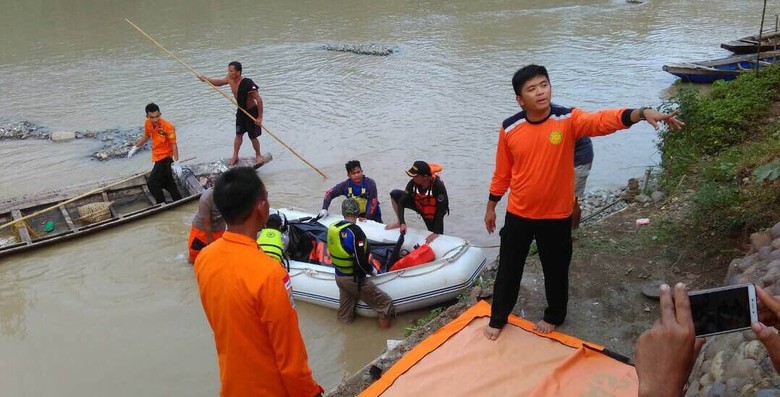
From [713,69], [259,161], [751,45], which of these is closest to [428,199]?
[259,161]

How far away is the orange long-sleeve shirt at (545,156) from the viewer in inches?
124

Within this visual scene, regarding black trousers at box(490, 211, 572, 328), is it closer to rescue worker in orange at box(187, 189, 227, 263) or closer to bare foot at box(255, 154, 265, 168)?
rescue worker in orange at box(187, 189, 227, 263)

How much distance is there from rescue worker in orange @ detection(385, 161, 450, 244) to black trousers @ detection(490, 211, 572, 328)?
7.35 ft

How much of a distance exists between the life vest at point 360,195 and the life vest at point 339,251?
1443mm

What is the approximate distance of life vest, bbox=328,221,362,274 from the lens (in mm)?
5082

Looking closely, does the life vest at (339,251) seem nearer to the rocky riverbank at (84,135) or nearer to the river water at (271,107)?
the river water at (271,107)

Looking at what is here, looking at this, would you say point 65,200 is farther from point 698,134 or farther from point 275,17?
point 275,17

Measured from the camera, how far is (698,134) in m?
6.48

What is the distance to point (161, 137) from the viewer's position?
7.68 m

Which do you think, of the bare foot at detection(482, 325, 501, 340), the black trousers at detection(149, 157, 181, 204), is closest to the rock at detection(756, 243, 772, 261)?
the bare foot at detection(482, 325, 501, 340)

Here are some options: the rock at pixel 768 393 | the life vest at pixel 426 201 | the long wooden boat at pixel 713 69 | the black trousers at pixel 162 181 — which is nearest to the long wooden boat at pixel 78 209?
the black trousers at pixel 162 181

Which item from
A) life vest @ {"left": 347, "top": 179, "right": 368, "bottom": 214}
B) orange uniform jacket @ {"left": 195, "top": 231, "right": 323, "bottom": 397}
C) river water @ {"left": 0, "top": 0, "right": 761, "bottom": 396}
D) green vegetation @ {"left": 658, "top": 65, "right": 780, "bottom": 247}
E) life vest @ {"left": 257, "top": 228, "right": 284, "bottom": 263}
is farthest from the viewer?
life vest @ {"left": 347, "top": 179, "right": 368, "bottom": 214}

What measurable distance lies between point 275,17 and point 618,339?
21.9 m

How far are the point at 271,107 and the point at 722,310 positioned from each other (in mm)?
12194
